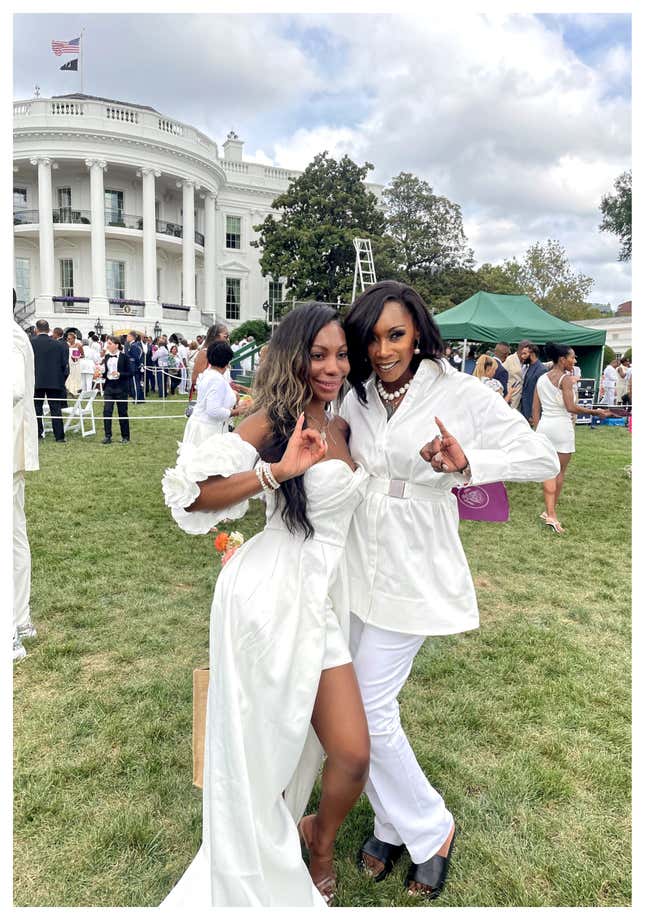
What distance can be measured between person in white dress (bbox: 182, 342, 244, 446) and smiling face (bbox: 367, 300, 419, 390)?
4492mm

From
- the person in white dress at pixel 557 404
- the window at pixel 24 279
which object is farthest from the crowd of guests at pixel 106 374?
the window at pixel 24 279

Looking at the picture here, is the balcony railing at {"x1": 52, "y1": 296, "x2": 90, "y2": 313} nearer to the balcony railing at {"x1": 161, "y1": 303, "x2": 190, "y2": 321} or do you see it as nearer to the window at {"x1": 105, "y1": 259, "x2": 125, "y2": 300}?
the window at {"x1": 105, "y1": 259, "x2": 125, "y2": 300}

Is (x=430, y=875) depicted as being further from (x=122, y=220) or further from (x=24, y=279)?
(x=24, y=279)

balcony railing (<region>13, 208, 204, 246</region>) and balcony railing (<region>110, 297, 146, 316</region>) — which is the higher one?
balcony railing (<region>13, 208, 204, 246</region>)

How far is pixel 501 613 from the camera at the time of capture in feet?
17.0

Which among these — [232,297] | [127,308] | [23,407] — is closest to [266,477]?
[23,407]

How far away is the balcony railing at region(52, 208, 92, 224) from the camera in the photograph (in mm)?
36344

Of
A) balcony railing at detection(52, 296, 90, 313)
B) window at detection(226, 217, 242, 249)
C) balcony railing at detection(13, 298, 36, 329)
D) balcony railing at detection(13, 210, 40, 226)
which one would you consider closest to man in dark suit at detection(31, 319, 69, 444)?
balcony railing at detection(13, 298, 36, 329)

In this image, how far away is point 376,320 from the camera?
7.68 feet

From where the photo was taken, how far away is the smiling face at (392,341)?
235cm

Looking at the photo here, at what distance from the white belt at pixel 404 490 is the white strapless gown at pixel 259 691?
0.22m

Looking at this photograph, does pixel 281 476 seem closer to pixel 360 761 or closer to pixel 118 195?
pixel 360 761
